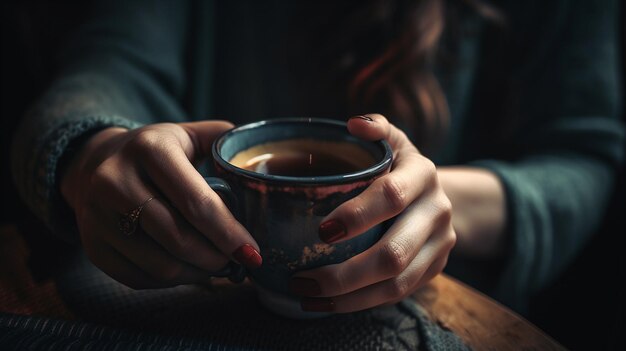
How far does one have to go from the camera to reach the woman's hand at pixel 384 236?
34 centimetres

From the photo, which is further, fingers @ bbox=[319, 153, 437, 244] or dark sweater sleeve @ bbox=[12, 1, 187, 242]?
dark sweater sleeve @ bbox=[12, 1, 187, 242]

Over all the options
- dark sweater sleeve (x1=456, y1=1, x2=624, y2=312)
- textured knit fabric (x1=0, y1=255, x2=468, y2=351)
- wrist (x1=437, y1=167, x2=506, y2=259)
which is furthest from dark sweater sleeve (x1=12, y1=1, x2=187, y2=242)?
dark sweater sleeve (x1=456, y1=1, x2=624, y2=312)

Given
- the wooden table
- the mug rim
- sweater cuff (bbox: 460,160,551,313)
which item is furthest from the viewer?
sweater cuff (bbox: 460,160,551,313)

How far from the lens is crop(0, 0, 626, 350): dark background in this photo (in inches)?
34.9

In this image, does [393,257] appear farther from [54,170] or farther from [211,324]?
[54,170]

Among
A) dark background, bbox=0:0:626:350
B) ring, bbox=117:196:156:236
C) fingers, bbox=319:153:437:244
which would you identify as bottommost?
dark background, bbox=0:0:626:350

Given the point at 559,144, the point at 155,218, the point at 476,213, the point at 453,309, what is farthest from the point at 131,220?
the point at 559,144

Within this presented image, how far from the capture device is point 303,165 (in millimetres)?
435

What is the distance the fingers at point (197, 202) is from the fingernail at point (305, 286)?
0.03m

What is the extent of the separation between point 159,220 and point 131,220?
0.03m

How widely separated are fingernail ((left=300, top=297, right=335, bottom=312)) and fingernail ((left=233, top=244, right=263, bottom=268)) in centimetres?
5

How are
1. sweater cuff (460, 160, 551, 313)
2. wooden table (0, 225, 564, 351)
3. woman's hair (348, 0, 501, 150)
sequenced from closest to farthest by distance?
wooden table (0, 225, 564, 351)
sweater cuff (460, 160, 551, 313)
woman's hair (348, 0, 501, 150)

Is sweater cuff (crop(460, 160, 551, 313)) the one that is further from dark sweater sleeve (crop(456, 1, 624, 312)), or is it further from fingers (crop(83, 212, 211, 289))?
fingers (crop(83, 212, 211, 289))

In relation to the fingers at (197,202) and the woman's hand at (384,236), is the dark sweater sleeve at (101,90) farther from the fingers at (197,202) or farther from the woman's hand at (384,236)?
the woman's hand at (384,236)
